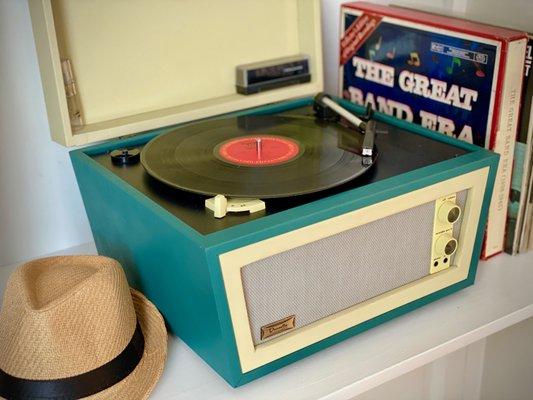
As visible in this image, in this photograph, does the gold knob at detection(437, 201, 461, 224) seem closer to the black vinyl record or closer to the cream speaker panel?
the cream speaker panel

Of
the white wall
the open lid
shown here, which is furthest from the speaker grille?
the white wall

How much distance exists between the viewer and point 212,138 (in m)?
1.07

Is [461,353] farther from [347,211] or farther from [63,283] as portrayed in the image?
[63,283]

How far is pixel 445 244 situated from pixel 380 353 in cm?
18

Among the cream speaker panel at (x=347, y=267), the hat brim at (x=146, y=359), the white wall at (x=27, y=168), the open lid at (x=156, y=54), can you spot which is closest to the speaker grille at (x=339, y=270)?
the cream speaker panel at (x=347, y=267)

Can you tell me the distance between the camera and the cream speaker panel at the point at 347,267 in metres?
0.82

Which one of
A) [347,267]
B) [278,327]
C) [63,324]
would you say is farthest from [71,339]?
[347,267]

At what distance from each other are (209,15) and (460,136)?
1.53 feet

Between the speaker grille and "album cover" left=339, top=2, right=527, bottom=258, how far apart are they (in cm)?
15

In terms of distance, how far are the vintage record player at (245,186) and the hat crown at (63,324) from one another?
0.09m

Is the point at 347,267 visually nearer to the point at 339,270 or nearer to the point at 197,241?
the point at 339,270

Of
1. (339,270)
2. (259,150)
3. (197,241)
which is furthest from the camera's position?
(259,150)

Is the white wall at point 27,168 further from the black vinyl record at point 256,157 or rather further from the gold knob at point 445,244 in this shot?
the gold knob at point 445,244

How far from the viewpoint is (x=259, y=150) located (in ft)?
3.31
